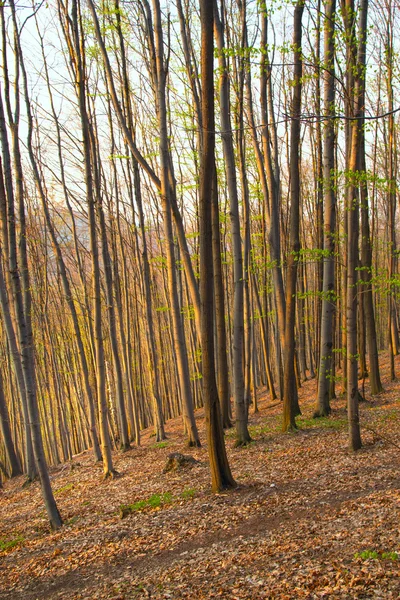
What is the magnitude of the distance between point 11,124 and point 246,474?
8343 millimetres

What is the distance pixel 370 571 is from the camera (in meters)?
4.05

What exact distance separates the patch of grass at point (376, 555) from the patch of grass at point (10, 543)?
4.99 metres

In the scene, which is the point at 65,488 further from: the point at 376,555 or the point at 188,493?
the point at 376,555

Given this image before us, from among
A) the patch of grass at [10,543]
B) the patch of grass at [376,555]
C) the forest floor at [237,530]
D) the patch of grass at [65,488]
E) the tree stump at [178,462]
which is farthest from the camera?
the patch of grass at [65,488]

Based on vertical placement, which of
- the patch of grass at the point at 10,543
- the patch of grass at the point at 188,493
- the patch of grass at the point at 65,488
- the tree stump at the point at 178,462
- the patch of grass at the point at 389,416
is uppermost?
the patch of grass at the point at 389,416

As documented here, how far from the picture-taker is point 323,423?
32.7 ft

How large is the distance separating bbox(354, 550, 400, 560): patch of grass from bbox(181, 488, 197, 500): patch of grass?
325 cm

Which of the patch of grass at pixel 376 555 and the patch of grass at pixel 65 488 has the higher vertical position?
the patch of grass at pixel 376 555

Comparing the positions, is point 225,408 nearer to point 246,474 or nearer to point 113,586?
point 246,474

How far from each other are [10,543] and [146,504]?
6.67 ft

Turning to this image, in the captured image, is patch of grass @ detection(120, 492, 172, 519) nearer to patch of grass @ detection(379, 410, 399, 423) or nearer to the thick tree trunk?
the thick tree trunk

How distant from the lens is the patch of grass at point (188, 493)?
7160mm

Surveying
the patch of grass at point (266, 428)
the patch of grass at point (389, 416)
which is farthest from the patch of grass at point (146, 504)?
the patch of grass at point (389, 416)

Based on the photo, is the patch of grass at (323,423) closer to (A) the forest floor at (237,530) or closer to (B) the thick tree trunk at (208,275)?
(A) the forest floor at (237,530)
